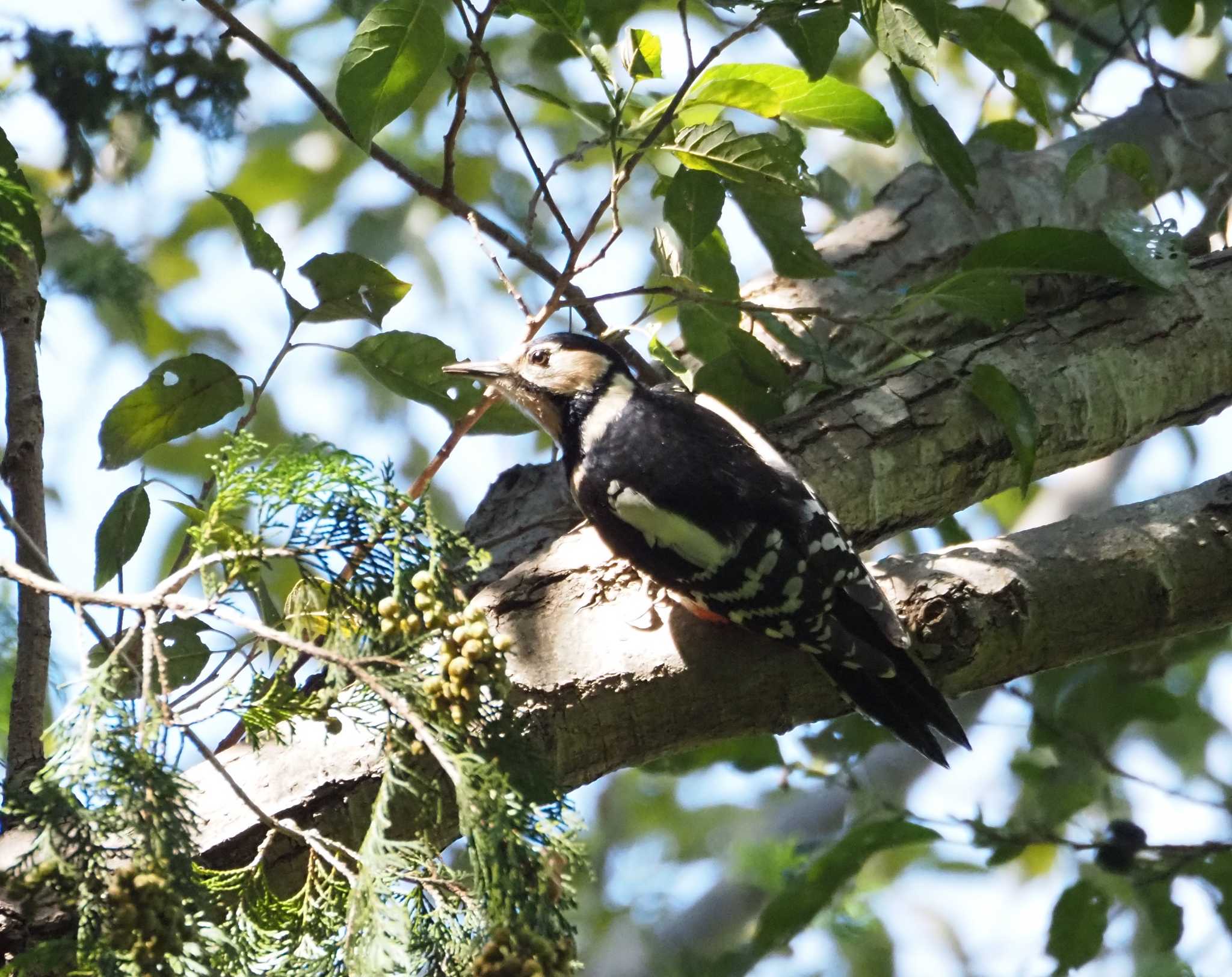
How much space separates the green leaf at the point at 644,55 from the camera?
226cm

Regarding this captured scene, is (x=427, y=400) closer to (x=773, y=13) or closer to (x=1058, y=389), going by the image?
(x=773, y=13)

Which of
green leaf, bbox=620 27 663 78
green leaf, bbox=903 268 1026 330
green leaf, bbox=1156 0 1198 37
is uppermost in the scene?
green leaf, bbox=1156 0 1198 37

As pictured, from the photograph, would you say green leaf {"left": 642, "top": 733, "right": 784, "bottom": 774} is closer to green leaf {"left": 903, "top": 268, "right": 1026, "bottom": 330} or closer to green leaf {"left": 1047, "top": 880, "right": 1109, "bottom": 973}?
green leaf {"left": 1047, "top": 880, "right": 1109, "bottom": 973}

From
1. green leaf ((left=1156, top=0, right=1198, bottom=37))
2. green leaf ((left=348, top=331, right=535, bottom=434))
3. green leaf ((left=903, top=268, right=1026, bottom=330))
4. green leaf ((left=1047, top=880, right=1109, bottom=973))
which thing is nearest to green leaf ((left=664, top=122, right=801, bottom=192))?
green leaf ((left=903, top=268, right=1026, bottom=330))

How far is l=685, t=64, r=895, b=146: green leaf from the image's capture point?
2.29m

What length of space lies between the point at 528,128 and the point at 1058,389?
4329 millimetres

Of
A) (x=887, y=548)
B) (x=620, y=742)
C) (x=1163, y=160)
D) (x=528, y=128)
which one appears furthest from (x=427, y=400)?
(x=528, y=128)

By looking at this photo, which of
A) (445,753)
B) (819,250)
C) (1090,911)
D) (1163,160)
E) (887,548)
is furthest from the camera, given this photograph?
(887,548)

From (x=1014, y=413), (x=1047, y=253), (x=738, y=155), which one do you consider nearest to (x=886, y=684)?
(x=1014, y=413)

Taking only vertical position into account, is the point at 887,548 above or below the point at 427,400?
above

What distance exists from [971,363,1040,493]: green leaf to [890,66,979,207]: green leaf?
0.38 meters

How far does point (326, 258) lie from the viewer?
7.64ft

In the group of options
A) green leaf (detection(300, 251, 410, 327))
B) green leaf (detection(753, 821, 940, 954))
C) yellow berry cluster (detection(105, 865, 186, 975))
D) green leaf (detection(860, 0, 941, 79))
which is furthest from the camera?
Answer: green leaf (detection(753, 821, 940, 954))

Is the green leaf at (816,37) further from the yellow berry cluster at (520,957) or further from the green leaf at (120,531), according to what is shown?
the yellow berry cluster at (520,957)
